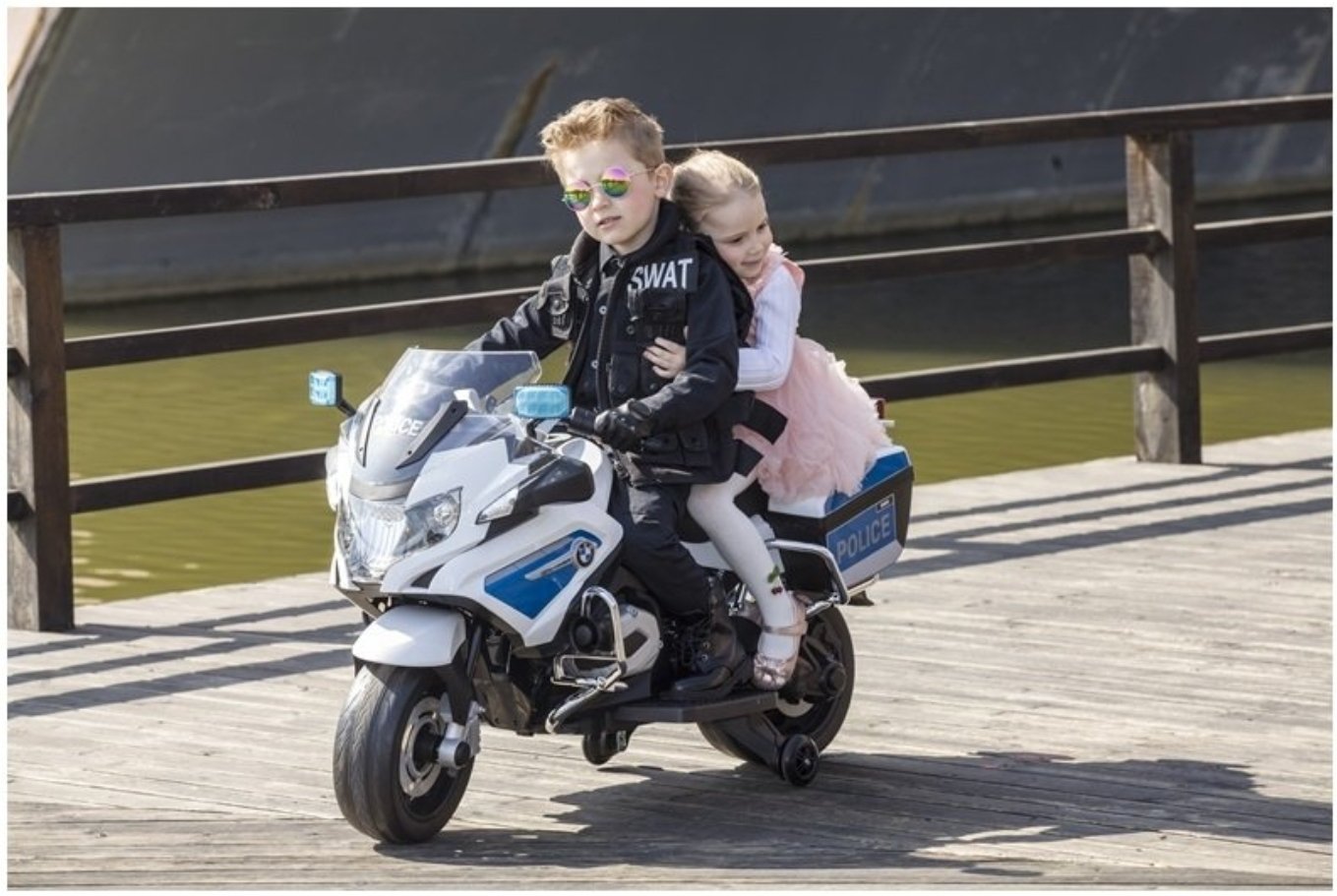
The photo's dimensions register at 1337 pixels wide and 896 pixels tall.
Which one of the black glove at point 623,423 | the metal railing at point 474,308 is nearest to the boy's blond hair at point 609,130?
the black glove at point 623,423

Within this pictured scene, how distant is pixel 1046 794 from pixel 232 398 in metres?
7.89

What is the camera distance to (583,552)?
187 inches

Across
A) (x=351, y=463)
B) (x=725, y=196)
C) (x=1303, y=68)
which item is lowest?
(x=351, y=463)

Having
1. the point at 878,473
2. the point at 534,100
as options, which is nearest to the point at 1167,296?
the point at 878,473

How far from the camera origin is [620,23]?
18719 millimetres

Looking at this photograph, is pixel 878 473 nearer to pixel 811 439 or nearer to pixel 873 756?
pixel 811 439

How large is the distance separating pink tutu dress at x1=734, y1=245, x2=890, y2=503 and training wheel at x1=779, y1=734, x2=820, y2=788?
1.36 ft

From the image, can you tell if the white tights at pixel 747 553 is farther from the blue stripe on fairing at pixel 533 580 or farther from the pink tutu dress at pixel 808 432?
the blue stripe on fairing at pixel 533 580

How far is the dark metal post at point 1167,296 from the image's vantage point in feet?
28.6

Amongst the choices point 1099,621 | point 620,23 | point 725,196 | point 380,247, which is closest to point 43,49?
point 380,247

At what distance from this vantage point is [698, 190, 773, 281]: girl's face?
4.97 metres

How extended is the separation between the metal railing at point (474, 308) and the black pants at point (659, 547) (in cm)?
218

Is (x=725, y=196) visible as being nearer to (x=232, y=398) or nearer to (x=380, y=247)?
(x=232, y=398)

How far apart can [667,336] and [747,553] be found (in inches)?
15.6
